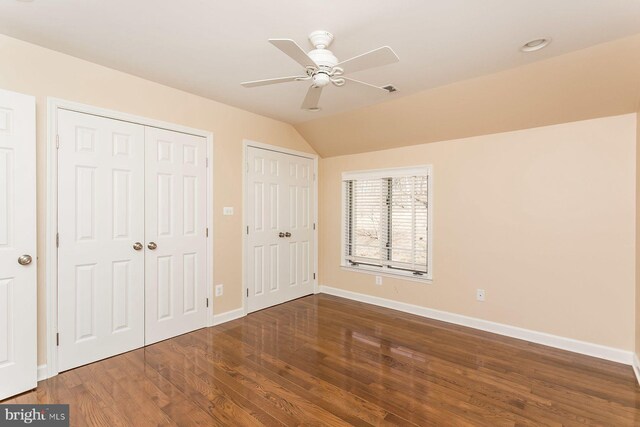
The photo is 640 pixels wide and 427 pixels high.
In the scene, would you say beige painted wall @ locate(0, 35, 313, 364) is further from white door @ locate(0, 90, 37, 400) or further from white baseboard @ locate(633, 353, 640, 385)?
white baseboard @ locate(633, 353, 640, 385)

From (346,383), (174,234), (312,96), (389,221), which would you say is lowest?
(346,383)

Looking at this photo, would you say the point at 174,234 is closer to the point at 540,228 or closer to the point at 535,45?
the point at 535,45

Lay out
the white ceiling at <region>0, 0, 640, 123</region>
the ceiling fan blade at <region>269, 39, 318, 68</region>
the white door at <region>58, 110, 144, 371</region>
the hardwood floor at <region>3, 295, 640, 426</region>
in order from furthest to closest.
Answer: the white door at <region>58, 110, 144, 371</region>
the hardwood floor at <region>3, 295, 640, 426</region>
the white ceiling at <region>0, 0, 640, 123</region>
the ceiling fan blade at <region>269, 39, 318, 68</region>

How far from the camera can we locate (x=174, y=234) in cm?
322

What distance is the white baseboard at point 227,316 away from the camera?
3.57 meters

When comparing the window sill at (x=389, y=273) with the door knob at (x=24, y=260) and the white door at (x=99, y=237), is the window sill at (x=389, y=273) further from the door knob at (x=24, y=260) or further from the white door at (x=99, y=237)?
the door knob at (x=24, y=260)

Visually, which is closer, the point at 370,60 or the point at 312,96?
the point at 370,60

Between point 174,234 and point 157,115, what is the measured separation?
3.93 ft

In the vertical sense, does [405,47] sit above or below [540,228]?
above

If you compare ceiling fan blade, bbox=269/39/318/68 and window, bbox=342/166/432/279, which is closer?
ceiling fan blade, bbox=269/39/318/68

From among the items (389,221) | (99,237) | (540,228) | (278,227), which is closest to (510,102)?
(540,228)

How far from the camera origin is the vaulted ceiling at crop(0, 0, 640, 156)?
6.23 ft

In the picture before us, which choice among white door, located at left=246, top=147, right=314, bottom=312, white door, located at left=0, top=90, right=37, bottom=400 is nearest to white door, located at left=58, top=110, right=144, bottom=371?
white door, located at left=0, top=90, right=37, bottom=400

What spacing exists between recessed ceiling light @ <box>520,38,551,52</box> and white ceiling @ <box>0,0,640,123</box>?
0.19 feet
